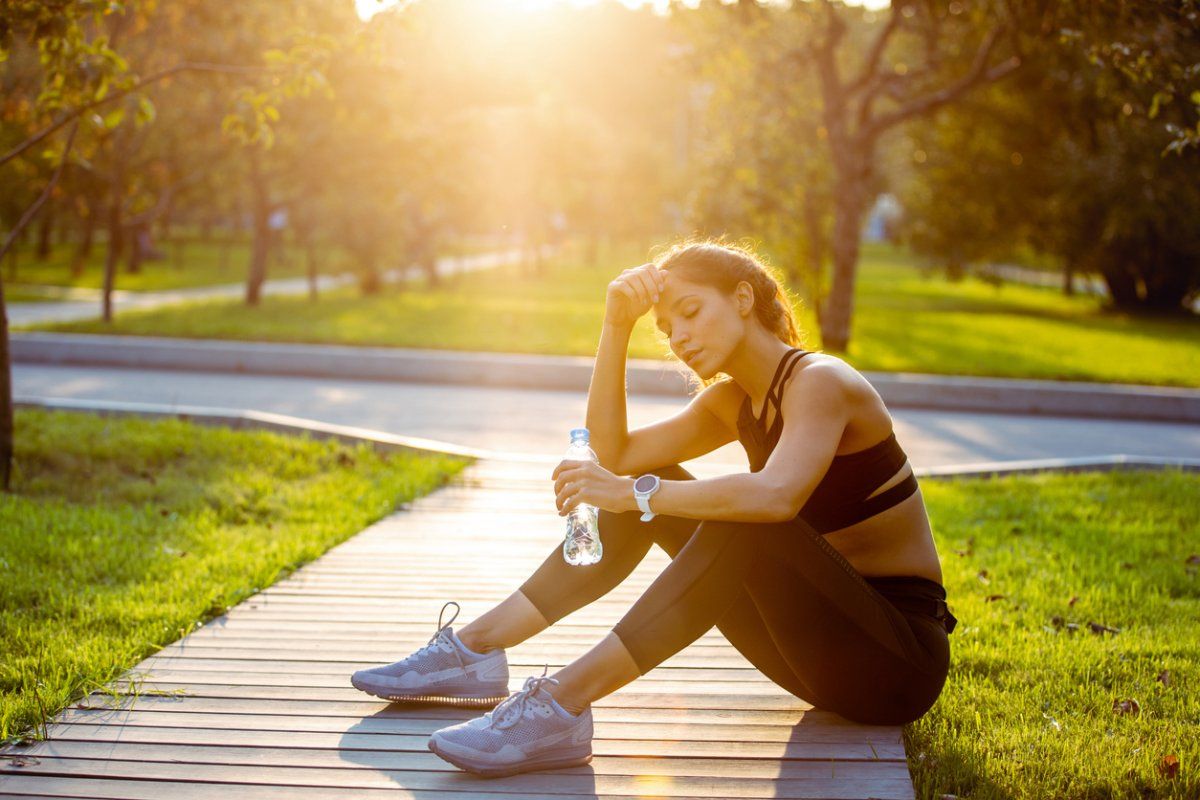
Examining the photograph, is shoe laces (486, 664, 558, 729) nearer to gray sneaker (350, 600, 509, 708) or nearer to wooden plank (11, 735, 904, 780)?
wooden plank (11, 735, 904, 780)

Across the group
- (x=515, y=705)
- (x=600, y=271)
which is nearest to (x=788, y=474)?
(x=515, y=705)

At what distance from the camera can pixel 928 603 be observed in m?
3.77

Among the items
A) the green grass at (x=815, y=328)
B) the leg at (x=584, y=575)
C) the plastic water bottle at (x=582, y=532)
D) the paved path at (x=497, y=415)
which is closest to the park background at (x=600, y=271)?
the green grass at (x=815, y=328)

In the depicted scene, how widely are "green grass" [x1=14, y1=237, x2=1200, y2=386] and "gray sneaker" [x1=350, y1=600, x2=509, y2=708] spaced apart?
19.0 ft

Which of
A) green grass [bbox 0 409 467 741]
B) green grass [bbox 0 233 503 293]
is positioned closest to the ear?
green grass [bbox 0 409 467 741]

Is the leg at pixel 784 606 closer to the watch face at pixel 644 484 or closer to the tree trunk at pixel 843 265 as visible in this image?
the watch face at pixel 644 484

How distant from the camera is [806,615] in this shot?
3482mm

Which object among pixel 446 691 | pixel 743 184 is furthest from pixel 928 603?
pixel 743 184

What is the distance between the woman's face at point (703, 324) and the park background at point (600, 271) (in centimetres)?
60

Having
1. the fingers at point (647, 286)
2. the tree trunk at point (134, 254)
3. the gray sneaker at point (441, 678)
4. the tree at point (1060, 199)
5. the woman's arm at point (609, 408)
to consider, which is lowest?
the gray sneaker at point (441, 678)

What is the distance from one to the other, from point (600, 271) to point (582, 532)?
155ft

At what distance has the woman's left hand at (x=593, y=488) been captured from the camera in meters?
3.65

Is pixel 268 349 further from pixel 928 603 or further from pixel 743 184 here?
pixel 928 603

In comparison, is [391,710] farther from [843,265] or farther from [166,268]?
[166,268]
